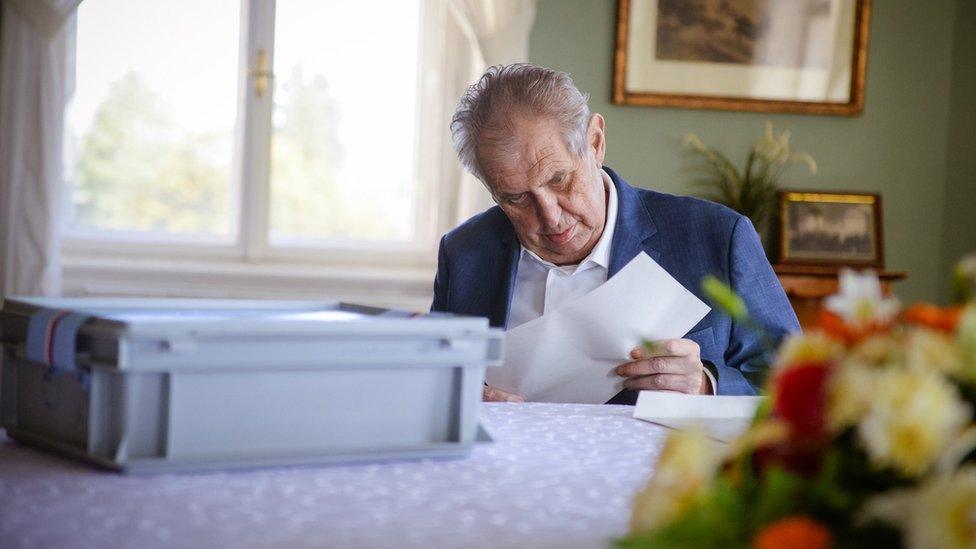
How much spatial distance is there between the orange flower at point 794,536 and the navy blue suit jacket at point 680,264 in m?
1.19

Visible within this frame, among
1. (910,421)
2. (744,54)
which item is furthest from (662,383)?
(744,54)

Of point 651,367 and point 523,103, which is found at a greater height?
point 523,103

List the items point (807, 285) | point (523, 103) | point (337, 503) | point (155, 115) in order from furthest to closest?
point (155, 115), point (807, 285), point (523, 103), point (337, 503)

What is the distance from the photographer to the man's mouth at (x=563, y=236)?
6.36 feet

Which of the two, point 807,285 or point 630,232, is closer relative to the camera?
point 630,232

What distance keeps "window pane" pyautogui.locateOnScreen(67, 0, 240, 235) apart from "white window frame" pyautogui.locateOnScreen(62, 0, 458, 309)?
6cm

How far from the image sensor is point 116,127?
12.1ft

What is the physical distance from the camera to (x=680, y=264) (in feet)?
6.34

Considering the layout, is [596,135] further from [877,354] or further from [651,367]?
[877,354]

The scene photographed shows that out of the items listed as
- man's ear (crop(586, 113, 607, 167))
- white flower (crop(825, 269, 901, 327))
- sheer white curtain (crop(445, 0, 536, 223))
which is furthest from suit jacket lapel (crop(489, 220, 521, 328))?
sheer white curtain (crop(445, 0, 536, 223))

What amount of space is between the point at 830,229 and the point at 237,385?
3.25 m

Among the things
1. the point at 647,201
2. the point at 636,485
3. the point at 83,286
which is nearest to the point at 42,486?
the point at 636,485

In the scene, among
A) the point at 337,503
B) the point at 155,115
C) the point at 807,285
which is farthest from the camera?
the point at 155,115

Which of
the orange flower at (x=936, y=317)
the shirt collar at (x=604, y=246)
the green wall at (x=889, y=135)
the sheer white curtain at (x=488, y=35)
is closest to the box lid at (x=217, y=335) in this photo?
the orange flower at (x=936, y=317)
